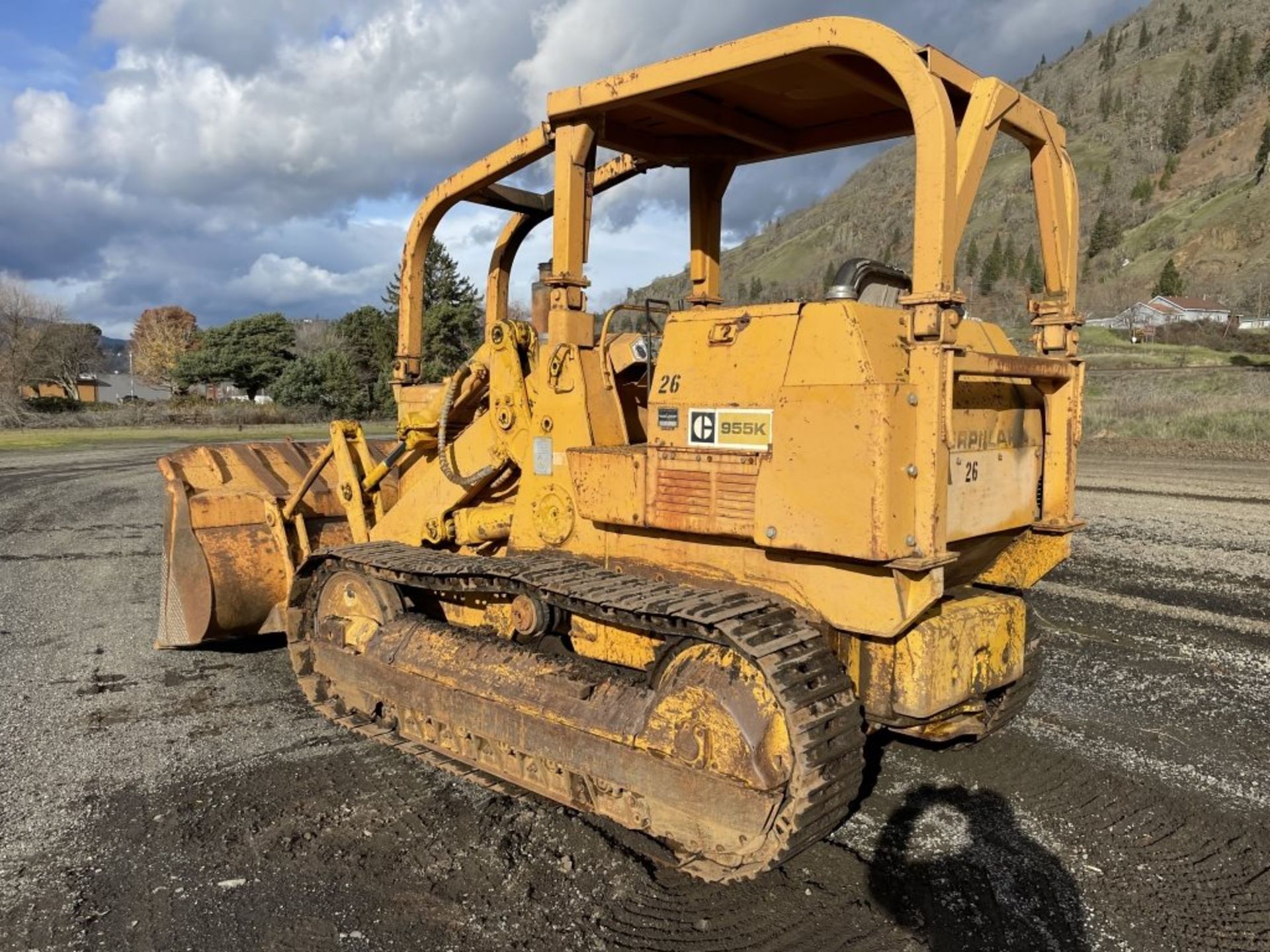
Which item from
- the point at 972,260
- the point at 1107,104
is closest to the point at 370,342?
the point at 972,260

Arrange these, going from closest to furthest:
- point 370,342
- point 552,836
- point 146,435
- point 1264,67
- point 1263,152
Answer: point 552,836 → point 146,435 → point 370,342 → point 1263,152 → point 1264,67

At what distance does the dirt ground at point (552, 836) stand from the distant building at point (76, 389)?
50226 mm

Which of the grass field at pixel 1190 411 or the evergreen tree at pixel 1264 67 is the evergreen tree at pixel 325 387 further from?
the evergreen tree at pixel 1264 67

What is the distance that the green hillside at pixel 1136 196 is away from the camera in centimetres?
9656

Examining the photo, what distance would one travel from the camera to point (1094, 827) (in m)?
4.23

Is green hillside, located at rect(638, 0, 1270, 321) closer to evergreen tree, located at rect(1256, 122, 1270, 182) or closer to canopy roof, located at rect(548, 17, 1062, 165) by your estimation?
evergreen tree, located at rect(1256, 122, 1270, 182)

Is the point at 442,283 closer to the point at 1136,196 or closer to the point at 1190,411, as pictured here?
the point at 1190,411

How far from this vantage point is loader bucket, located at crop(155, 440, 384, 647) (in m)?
6.33

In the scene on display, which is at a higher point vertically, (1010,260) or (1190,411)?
(1010,260)

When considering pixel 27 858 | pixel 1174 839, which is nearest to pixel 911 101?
pixel 1174 839

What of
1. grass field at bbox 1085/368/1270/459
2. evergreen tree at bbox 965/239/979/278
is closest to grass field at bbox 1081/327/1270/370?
grass field at bbox 1085/368/1270/459

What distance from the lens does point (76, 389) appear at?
Answer: 59188mm

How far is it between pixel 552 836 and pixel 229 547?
3.50 metres

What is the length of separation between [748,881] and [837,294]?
243 centimetres
